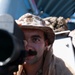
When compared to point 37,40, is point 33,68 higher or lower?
lower

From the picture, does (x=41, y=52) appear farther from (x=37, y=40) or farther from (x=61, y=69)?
(x=61, y=69)

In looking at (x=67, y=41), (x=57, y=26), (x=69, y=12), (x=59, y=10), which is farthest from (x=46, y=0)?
(x=67, y=41)

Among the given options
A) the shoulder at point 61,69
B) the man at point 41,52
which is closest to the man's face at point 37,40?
the man at point 41,52

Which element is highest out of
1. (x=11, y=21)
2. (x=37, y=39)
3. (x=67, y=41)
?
(x=11, y=21)

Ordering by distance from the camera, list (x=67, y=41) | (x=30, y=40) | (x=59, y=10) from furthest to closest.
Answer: (x=59, y=10), (x=67, y=41), (x=30, y=40)

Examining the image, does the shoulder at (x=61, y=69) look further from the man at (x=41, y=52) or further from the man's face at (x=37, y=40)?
the man's face at (x=37, y=40)

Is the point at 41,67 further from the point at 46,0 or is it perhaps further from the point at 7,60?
the point at 46,0

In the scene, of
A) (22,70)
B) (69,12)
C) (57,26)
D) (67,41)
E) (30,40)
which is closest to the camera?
(30,40)

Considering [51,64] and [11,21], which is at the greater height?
[11,21]

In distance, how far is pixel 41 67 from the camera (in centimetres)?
143

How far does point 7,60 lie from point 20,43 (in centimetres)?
6

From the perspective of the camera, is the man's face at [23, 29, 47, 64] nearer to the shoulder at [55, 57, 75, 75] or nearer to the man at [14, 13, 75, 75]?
the man at [14, 13, 75, 75]

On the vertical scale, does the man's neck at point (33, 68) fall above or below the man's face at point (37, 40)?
below

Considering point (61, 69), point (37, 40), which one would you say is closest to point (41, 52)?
point (37, 40)
